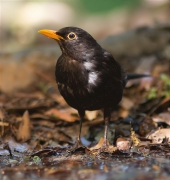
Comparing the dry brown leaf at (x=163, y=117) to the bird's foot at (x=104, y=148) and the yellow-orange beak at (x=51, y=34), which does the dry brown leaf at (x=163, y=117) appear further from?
the yellow-orange beak at (x=51, y=34)

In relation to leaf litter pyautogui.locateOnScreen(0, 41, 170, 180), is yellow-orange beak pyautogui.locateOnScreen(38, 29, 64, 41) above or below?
above

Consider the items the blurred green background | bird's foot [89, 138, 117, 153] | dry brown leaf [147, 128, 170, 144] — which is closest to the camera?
bird's foot [89, 138, 117, 153]

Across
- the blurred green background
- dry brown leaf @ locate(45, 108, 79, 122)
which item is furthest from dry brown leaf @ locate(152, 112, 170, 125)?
the blurred green background

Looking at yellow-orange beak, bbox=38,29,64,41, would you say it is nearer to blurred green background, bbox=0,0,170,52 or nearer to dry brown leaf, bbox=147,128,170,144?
dry brown leaf, bbox=147,128,170,144

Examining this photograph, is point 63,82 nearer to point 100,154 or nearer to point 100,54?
point 100,54

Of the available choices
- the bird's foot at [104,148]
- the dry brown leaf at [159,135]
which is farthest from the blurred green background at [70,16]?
the bird's foot at [104,148]

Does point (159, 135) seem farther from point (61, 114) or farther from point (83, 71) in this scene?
point (61, 114)
